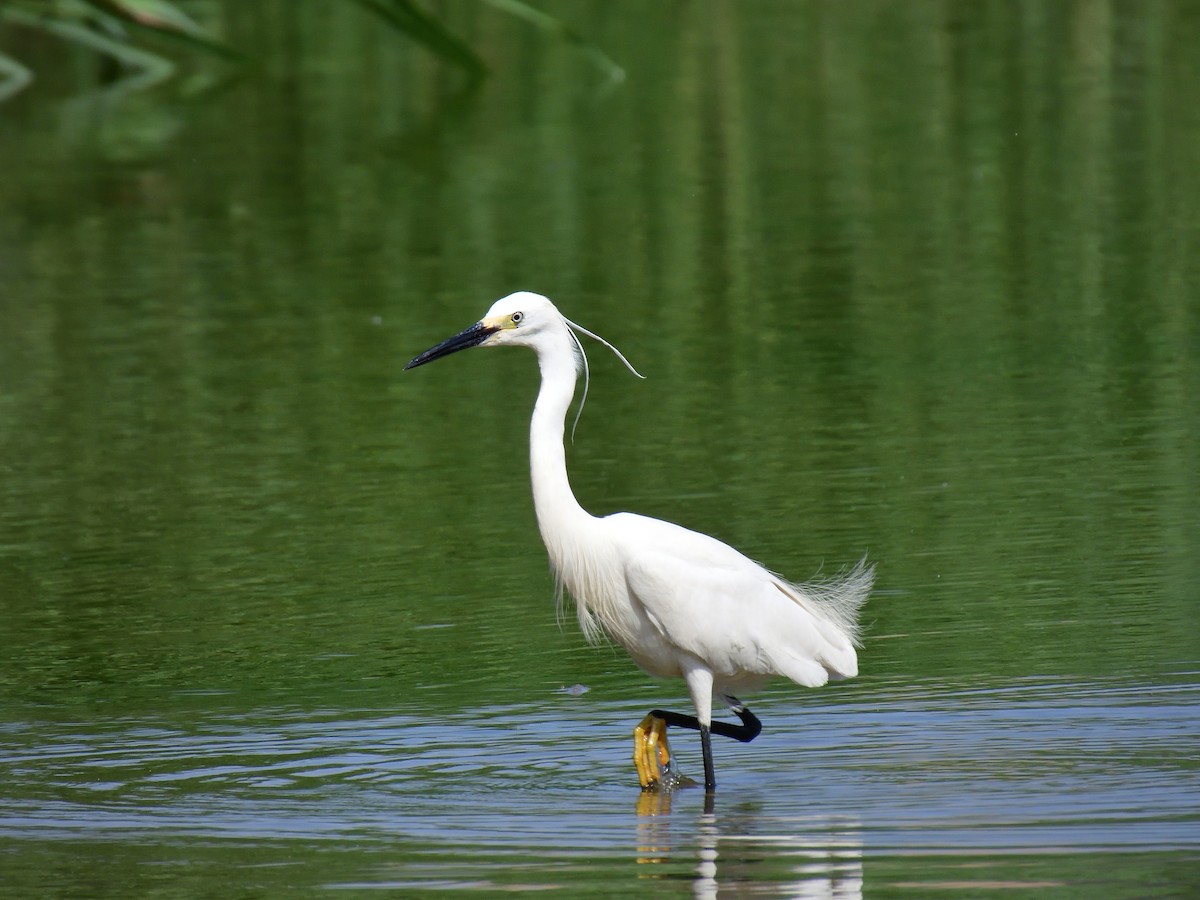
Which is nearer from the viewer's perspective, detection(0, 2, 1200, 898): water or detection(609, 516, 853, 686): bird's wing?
detection(0, 2, 1200, 898): water

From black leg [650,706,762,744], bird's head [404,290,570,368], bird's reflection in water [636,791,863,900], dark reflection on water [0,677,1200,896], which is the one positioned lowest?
bird's reflection in water [636,791,863,900]

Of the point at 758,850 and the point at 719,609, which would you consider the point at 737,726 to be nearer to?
the point at 719,609

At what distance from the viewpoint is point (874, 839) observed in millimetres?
6160

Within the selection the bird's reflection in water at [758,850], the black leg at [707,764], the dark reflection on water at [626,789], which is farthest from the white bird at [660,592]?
the bird's reflection in water at [758,850]

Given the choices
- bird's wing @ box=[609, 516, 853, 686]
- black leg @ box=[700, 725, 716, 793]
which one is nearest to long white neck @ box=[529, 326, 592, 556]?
bird's wing @ box=[609, 516, 853, 686]

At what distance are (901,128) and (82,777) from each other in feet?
55.4

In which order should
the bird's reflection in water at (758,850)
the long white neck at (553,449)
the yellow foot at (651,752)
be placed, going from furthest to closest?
the long white neck at (553,449), the yellow foot at (651,752), the bird's reflection in water at (758,850)

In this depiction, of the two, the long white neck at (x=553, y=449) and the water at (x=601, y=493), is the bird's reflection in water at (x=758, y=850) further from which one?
the long white neck at (x=553, y=449)

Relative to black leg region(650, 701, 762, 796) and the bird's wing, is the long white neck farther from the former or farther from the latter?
black leg region(650, 701, 762, 796)

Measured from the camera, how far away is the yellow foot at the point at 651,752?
6.98 metres

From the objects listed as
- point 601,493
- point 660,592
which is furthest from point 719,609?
point 601,493

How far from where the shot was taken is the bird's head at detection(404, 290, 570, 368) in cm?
713

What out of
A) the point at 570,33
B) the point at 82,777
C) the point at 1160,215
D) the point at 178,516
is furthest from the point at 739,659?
the point at 1160,215

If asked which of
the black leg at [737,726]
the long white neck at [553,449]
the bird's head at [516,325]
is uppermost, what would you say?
the bird's head at [516,325]
